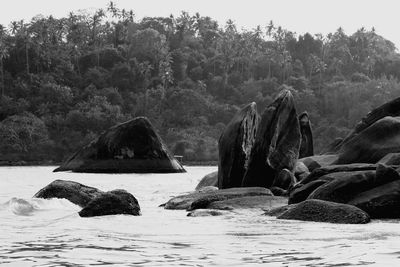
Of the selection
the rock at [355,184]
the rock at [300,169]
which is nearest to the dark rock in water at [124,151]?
the rock at [300,169]

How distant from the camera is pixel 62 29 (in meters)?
106

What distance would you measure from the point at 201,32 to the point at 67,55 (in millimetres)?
33537

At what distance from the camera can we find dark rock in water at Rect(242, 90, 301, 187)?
704 inches

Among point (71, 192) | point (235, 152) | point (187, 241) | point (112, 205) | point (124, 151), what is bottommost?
point (187, 241)

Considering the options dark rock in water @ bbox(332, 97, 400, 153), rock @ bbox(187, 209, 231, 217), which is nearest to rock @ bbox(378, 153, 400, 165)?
rock @ bbox(187, 209, 231, 217)

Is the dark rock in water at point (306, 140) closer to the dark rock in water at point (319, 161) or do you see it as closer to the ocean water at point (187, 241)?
the dark rock in water at point (319, 161)

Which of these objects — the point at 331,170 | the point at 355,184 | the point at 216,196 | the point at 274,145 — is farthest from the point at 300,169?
the point at 355,184

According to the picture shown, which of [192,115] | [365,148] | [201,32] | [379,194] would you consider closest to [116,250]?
[379,194]

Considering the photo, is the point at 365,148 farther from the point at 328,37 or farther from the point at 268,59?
the point at 328,37

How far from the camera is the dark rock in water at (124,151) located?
31.5 m

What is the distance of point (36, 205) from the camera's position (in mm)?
14383

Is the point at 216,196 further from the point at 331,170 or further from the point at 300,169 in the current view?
the point at 300,169

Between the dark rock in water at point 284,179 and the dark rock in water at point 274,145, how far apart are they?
0.57 meters

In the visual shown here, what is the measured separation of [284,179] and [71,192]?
5.46 meters
